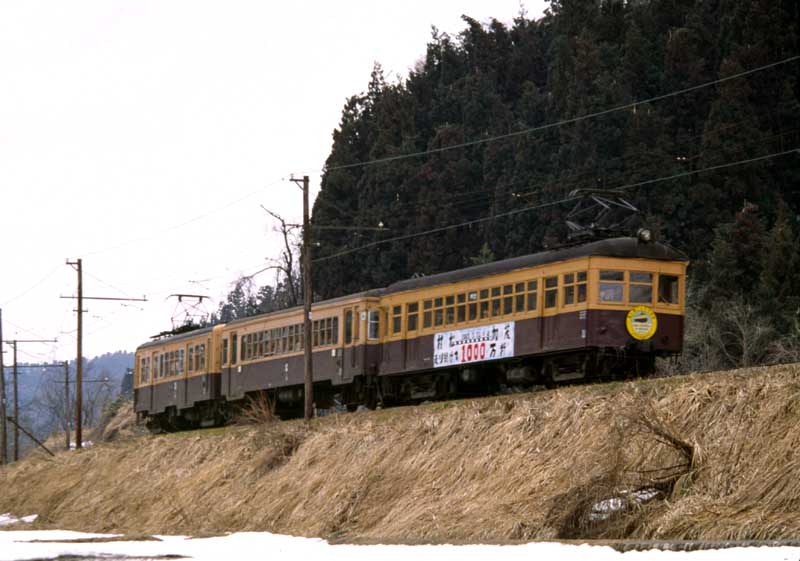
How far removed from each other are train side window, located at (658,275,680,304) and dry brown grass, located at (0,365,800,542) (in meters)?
6.60

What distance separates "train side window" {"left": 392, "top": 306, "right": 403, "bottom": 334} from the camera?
108 feet

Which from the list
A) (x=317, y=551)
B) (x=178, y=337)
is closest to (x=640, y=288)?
(x=317, y=551)

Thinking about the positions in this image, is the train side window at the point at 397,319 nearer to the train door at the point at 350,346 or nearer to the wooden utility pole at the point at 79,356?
the train door at the point at 350,346

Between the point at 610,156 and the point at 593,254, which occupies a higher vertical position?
the point at 610,156

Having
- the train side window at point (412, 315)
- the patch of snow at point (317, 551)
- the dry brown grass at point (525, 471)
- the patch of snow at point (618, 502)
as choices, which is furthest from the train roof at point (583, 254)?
the patch of snow at point (618, 502)

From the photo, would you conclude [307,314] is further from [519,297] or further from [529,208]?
[529,208]

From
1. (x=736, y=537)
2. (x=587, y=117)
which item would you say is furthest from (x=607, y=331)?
(x=587, y=117)

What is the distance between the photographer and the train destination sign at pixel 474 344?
28.7 m

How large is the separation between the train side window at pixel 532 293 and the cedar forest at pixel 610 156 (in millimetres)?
19367

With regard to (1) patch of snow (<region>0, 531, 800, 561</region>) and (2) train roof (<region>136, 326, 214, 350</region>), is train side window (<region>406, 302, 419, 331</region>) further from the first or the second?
(2) train roof (<region>136, 326, 214, 350</region>)

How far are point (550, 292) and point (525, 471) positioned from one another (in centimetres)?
1026

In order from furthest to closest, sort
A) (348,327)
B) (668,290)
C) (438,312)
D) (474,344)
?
(348,327) < (438,312) < (474,344) < (668,290)

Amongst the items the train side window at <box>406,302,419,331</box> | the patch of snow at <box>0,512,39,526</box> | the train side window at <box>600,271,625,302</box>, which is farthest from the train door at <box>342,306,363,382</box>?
the patch of snow at <box>0,512,39,526</box>

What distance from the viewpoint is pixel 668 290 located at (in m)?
28.3
